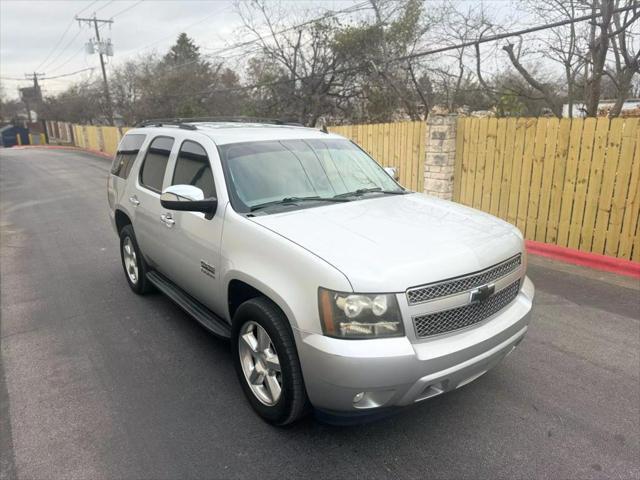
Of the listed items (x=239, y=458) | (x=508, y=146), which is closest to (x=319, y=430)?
(x=239, y=458)

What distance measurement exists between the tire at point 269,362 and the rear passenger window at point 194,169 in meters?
1.07

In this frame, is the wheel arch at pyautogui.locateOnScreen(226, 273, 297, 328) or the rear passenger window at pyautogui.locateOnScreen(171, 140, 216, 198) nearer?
the wheel arch at pyautogui.locateOnScreen(226, 273, 297, 328)

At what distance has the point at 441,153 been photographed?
8.10 metres

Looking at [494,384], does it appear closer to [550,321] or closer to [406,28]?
[550,321]

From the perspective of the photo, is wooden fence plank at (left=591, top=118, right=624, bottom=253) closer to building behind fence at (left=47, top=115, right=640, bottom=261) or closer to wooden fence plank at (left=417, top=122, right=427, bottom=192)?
building behind fence at (left=47, top=115, right=640, bottom=261)

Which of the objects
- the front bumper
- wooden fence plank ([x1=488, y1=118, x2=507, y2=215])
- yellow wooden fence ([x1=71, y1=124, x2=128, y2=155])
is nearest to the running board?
the front bumper

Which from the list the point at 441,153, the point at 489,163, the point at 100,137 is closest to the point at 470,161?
the point at 489,163

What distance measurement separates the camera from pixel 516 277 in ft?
9.82

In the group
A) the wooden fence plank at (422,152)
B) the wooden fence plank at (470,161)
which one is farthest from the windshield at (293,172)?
the wooden fence plank at (422,152)

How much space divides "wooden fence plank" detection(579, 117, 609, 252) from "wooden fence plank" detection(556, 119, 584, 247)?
0.21m

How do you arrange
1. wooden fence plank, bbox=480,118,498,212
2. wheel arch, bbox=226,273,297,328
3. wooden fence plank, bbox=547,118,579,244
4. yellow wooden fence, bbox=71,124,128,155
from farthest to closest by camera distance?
1. yellow wooden fence, bbox=71,124,128,155
2. wooden fence plank, bbox=480,118,498,212
3. wooden fence plank, bbox=547,118,579,244
4. wheel arch, bbox=226,273,297,328

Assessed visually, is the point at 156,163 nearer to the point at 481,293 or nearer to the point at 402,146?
the point at 481,293

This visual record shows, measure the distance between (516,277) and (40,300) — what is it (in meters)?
5.08

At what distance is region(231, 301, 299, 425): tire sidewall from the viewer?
102 inches
